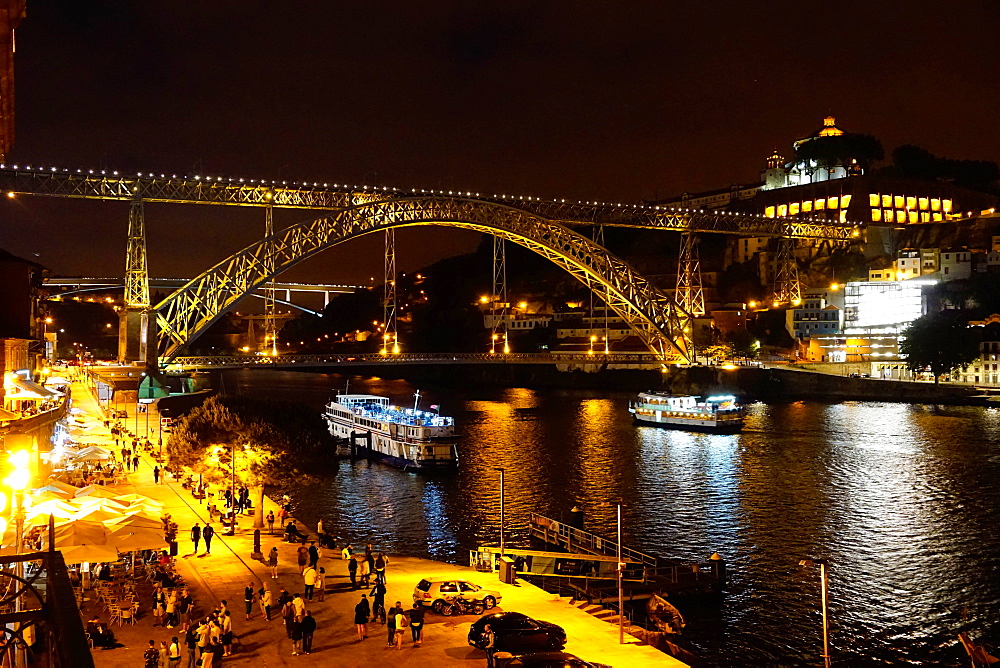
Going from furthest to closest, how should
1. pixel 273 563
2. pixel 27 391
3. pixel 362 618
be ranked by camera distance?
1. pixel 27 391
2. pixel 273 563
3. pixel 362 618

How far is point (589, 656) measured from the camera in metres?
12.9

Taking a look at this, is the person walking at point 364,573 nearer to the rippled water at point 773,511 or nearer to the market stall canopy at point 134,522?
the market stall canopy at point 134,522

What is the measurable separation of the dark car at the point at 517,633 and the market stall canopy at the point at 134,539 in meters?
4.70

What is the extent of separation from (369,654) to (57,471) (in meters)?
13.2

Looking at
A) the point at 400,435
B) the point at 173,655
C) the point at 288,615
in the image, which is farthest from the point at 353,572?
the point at 400,435

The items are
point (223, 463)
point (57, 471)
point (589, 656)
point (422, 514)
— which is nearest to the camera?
point (589, 656)

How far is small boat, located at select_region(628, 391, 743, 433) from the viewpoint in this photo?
49.0m

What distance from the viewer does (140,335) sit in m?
41.7

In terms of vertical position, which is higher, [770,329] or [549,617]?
[770,329]

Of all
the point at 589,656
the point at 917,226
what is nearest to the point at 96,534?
the point at 589,656

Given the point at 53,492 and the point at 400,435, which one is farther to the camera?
the point at 400,435

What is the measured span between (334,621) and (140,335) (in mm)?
31609

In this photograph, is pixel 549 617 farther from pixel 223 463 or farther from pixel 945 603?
pixel 223 463

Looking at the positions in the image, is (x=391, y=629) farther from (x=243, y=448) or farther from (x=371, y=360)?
(x=371, y=360)
